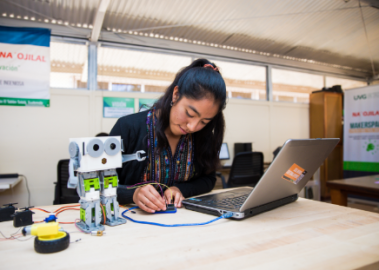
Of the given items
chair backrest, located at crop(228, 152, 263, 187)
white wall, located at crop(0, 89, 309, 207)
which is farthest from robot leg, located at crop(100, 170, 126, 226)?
white wall, located at crop(0, 89, 309, 207)

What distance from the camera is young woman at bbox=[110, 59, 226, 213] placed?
103 centimetres

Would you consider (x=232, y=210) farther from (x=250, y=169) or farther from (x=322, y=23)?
(x=322, y=23)

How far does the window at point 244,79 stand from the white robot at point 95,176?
343 centimetres

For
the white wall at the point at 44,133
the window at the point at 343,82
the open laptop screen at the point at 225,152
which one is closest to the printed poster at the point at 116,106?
the white wall at the point at 44,133

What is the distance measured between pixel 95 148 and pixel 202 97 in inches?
19.3

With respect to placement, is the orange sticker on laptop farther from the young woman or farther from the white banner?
the white banner

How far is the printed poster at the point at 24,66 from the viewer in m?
2.75

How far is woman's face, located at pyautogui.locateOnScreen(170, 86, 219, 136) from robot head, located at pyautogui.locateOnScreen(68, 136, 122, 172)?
371 mm

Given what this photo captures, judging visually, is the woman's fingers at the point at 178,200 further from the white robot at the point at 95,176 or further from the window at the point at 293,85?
the window at the point at 293,85

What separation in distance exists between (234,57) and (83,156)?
145 inches

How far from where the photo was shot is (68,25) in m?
2.96

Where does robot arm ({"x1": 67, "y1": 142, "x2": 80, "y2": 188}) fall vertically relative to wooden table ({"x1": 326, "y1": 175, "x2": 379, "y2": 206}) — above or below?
above

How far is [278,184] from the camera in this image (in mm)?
821

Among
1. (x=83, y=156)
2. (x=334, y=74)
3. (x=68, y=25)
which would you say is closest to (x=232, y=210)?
(x=83, y=156)
